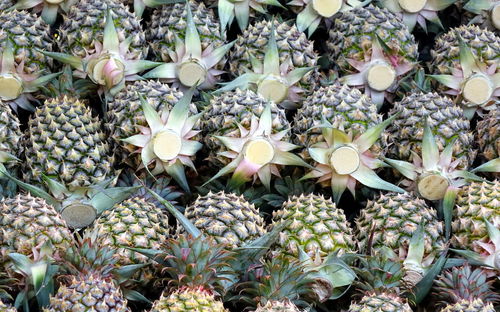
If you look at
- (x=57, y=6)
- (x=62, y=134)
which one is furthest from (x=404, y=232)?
(x=57, y=6)

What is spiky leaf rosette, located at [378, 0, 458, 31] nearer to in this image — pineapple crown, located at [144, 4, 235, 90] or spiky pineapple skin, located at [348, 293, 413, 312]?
pineapple crown, located at [144, 4, 235, 90]

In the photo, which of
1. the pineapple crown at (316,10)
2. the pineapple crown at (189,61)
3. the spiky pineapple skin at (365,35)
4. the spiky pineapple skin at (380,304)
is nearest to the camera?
the spiky pineapple skin at (380,304)

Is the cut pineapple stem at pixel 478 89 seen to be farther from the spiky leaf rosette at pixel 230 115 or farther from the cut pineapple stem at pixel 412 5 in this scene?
the spiky leaf rosette at pixel 230 115

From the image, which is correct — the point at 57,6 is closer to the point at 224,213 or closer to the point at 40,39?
the point at 40,39

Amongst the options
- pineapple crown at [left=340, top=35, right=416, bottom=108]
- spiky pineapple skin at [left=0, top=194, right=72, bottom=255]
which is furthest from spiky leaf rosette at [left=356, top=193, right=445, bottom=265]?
spiky pineapple skin at [left=0, top=194, right=72, bottom=255]

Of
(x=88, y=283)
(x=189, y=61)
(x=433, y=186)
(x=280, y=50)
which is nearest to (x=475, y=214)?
(x=433, y=186)

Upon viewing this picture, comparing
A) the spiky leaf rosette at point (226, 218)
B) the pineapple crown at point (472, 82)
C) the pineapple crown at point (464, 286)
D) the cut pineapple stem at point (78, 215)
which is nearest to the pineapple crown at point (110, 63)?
the cut pineapple stem at point (78, 215)
